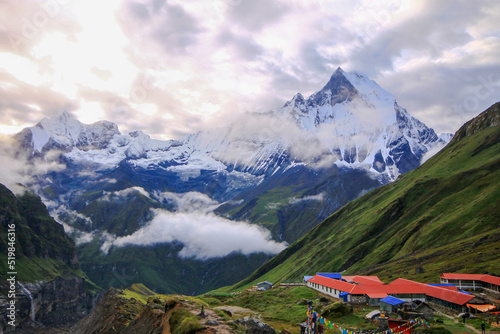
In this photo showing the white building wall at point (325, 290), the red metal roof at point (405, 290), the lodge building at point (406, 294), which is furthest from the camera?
the white building wall at point (325, 290)

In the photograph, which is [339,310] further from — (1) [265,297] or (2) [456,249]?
(2) [456,249]

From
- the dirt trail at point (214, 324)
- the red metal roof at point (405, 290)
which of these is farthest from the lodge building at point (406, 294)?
the dirt trail at point (214, 324)

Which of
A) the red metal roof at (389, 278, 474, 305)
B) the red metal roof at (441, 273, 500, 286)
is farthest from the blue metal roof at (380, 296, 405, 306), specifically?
the red metal roof at (441, 273, 500, 286)

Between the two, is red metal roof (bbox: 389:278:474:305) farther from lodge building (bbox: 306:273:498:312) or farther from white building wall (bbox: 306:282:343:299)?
white building wall (bbox: 306:282:343:299)

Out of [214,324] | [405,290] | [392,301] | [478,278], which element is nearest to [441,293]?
[405,290]

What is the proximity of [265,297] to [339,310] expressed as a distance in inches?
1646

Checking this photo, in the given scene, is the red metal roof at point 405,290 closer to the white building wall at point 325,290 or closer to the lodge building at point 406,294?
the lodge building at point 406,294

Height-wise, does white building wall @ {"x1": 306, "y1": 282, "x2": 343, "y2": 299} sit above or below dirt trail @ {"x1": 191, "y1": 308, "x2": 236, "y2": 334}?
above

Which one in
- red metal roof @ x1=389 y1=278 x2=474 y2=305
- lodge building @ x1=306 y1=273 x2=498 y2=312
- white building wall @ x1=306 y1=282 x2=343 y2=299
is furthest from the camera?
white building wall @ x1=306 y1=282 x2=343 y2=299

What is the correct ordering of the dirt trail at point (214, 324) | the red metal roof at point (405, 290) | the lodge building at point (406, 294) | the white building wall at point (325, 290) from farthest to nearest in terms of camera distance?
the white building wall at point (325, 290), the red metal roof at point (405, 290), the lodge building at point (406, 294), the dirt trail at point (214, 324)

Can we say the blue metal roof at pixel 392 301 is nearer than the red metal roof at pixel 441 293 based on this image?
No

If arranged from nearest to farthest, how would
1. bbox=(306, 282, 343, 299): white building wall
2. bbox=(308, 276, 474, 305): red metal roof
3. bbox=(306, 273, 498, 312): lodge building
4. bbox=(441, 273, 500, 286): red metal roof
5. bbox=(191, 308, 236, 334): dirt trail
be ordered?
bbox=(191, 308, 236, 334): dirt trail, bbox=(306, 273, 498, 312): lodge building, bbox=(308, 276, 474, 305): red metal roof, bbox=(441, 273, 500, 286): red metal roof, bbox=(306, 282, 343, 299): white building wall

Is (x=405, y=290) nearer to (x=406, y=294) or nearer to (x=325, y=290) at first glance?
(x=406, y=294)

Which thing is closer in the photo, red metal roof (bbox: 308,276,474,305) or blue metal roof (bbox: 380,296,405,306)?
blue metal roof (bbox: 380,296,405,306)
